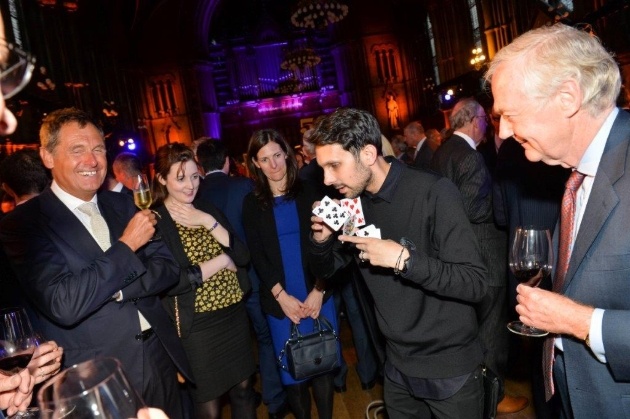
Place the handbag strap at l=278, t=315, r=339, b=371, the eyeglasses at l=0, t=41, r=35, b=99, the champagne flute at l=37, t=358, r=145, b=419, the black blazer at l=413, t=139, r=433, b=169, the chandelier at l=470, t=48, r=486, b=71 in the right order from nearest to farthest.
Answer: the champagne flute at l=37, t=358, r=145, b=419 → the eyeglasses at l=0, t=41, r=35, b=99 → the handbag strap at l=278, t=315, r=339, b=371 → the black blazer at l=413, t=139, r=433, b=169 → the chandelier at l=470, t=48, r=486, b=71

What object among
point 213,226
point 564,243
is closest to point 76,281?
point 213,226

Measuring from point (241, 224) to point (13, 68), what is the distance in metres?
2.92

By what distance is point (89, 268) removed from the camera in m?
1.87

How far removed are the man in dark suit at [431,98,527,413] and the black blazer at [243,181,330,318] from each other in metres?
1.29

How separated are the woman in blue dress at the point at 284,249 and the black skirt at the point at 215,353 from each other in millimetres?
292

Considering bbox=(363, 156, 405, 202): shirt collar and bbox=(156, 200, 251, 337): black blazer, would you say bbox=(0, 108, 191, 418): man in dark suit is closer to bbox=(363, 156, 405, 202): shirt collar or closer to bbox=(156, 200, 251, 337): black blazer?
bbox=(156, 200, 251, 337): black blazer

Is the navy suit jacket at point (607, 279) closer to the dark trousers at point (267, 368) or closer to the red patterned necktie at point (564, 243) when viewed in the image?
the red patterned necktie at point (564, 243)

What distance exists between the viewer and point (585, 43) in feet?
4.50

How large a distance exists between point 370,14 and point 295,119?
210 inches

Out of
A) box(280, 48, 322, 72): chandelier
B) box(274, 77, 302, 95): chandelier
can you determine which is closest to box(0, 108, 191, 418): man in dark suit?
box(280, 48, 322, 72): chandelier

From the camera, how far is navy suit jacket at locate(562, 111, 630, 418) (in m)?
1.24

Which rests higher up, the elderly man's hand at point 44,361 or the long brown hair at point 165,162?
the long brown hair at point 165,162

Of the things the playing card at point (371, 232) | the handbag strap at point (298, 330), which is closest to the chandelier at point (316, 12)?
the handbag strap at point (298, 330)

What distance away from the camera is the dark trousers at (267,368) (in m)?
3.46
